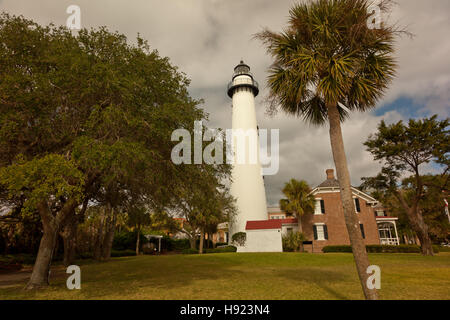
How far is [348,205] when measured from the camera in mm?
7000

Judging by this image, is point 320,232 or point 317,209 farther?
point 317,209

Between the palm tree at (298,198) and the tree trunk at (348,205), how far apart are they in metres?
26.7

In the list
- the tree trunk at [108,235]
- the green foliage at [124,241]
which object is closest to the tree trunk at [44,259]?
the tree trunk at [108,235]

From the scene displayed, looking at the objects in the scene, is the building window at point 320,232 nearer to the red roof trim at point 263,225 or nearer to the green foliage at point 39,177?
the red roof trim at point 263,225

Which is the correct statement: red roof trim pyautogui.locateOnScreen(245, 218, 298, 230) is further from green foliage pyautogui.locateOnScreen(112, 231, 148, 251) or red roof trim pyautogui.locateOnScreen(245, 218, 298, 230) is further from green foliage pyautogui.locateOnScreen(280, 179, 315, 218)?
green foliage pyautogui.locateOnScreen(112, 231, 148, 251)

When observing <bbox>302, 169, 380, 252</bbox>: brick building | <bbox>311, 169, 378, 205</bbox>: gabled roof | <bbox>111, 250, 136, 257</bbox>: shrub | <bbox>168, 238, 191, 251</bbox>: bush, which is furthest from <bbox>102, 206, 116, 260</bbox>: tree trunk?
<bbox>311, 169, 378, 205</bbox>: gabled roof

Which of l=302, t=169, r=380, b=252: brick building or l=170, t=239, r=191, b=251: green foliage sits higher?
l=302, t=169, r=380, b=252: brick building

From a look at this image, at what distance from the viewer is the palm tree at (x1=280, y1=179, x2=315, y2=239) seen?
33.2 m

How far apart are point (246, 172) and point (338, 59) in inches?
1012

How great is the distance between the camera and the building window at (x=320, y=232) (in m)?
33.9

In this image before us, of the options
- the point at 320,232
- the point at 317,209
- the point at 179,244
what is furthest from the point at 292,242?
the point at 179,244

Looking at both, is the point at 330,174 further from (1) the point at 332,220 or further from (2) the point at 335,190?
(1) the point at 332,220

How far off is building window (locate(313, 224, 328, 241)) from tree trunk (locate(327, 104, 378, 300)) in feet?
96.0

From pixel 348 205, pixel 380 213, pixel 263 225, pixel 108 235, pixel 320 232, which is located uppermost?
pixel 380 213
